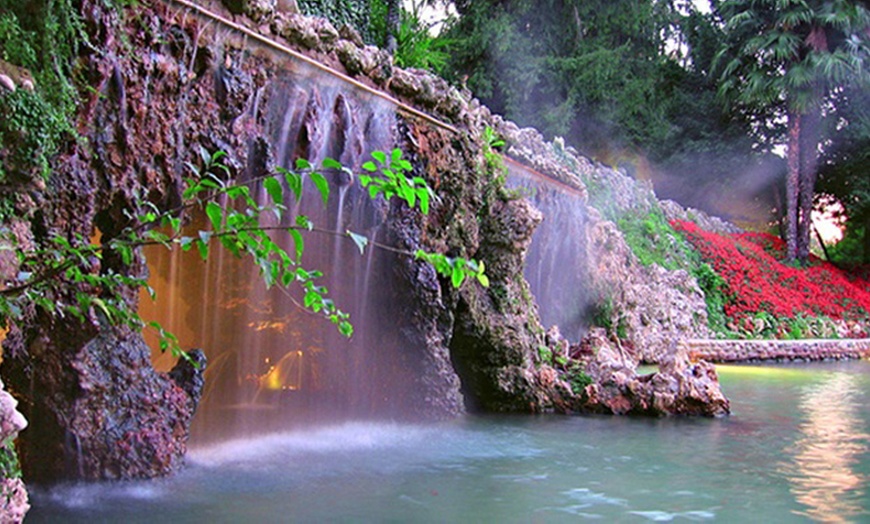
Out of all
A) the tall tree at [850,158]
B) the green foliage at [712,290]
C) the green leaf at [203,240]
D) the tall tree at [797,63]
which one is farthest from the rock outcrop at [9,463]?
the tall tree at [850,158]

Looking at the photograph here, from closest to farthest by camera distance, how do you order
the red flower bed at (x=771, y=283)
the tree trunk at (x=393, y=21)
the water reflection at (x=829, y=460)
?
the water reflection at (x=829, y=460) → the tree trunk at (x=393, y=21) → the red flower bed at (x=771, y=283)

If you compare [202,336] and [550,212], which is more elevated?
[550,212]

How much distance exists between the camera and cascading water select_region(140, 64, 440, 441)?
7.46 metres

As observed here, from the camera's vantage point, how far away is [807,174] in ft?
91.6

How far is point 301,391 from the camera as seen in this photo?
854 cm

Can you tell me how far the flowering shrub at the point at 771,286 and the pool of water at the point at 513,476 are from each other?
13.7 meters

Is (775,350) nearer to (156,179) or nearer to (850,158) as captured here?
(850,158)

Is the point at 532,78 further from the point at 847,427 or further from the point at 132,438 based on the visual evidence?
the point at 132,438

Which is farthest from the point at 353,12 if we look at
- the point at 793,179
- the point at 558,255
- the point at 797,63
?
the point at 793,179

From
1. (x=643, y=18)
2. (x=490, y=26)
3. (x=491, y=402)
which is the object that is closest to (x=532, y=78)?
(x=490, y=26)

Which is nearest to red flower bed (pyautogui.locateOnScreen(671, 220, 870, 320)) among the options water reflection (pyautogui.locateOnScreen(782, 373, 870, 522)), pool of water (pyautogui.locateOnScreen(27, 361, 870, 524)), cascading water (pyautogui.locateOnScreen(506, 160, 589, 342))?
cascading water (pyautogui.locateOnScreen(506, 160, 589, 342))

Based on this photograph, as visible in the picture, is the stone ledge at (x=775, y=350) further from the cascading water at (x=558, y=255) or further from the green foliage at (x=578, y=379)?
the green foliage at (x=578, y=379)

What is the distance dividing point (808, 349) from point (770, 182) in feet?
42.6

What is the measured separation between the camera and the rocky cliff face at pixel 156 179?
4.82m
